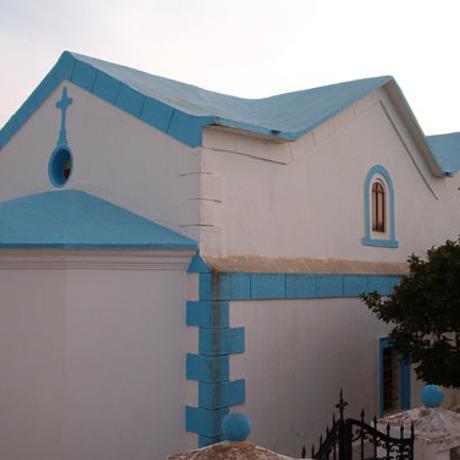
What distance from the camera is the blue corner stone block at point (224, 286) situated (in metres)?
8.02

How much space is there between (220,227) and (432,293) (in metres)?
2.76

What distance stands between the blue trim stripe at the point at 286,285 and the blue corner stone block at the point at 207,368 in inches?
27.2

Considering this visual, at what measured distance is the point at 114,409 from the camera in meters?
7.85

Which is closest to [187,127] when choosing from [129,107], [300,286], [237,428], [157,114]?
[157,114]

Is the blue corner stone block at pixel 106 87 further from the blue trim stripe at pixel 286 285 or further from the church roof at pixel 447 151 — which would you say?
the church roof at pixel 447 151

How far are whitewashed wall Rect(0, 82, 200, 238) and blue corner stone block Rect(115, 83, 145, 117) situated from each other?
0.10 m

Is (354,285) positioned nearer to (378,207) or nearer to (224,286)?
(378,207)

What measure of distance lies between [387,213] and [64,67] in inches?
215

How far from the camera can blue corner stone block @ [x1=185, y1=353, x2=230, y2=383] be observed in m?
7.98

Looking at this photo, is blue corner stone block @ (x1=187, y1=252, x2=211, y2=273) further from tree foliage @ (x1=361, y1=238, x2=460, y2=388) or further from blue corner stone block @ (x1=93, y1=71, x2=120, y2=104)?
tree foliage @ (x1=361, y1=238, x2=460, y2=388)

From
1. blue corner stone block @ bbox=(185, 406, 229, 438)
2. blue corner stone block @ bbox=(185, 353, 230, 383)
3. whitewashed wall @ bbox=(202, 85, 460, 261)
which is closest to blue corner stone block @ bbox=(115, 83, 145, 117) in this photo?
whitewashed wall @ bbox=(202, 85, 460, 261)

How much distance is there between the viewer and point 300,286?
30.6 feet

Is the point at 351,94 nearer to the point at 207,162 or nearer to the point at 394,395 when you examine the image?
the point at 207,162

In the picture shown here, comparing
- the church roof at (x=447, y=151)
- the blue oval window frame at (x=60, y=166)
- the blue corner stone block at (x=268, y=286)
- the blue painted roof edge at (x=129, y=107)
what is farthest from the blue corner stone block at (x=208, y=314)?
the church roof at (x=447, y=151)
